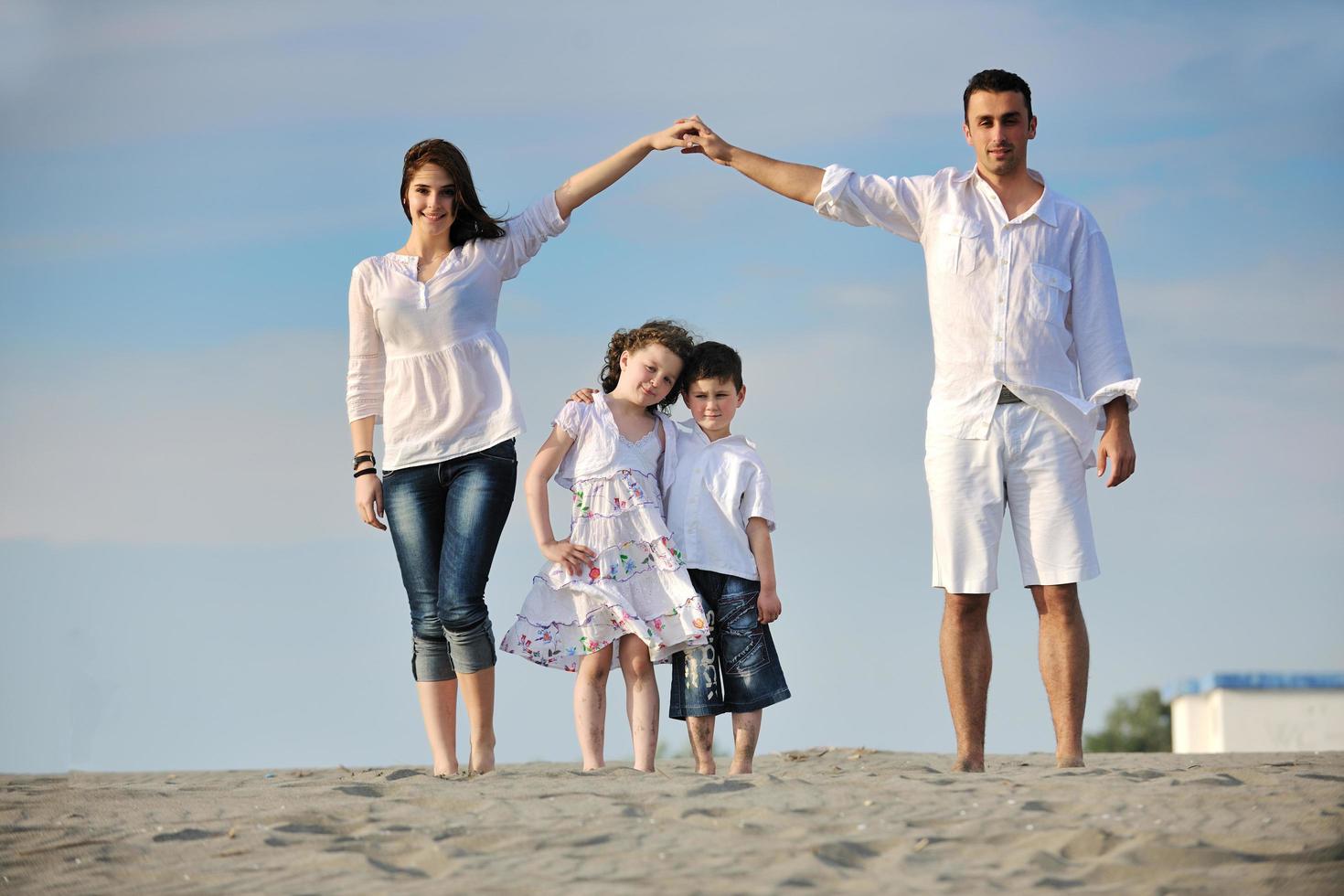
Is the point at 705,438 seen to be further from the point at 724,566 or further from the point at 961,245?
the point at 961,245

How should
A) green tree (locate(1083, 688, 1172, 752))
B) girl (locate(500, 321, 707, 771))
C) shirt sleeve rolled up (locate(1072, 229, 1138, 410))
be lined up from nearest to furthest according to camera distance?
shirt sleeve rolled up (locate(1072, 229, 1138, 410)) → girl (locate(500, 321, 707, 771)) → green tree (locate(1083, 688, 1172, 752))

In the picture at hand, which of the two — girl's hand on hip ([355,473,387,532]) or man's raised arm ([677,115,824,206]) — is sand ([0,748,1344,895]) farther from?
man's raised arm ([677,115,824,206])

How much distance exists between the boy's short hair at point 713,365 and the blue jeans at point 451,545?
2.61ft

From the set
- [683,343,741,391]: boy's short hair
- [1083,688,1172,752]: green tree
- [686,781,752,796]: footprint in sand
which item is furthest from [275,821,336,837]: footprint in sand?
[1083,688,1172,752]: green tree

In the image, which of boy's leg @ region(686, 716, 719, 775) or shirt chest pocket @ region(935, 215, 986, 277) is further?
boy's leg @ region(686, 716, 719, 775)

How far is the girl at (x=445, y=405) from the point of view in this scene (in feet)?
18.4

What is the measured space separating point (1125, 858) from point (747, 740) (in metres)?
2.22

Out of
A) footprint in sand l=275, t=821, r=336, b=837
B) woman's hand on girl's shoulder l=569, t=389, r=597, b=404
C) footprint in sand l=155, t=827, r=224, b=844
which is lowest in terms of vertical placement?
footprint in sand l=155, t=827, r=224, b=844

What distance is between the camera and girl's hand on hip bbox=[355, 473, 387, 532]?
5883 mm

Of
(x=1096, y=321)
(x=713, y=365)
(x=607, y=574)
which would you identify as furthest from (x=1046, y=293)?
(x=607, y=574)

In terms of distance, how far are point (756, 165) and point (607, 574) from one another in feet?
5.54

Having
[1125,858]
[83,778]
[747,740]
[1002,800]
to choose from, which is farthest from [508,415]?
[83,778]

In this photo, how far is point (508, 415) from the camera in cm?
566

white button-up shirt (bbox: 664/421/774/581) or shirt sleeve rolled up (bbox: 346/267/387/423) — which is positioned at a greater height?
shirt sleeve rolled up (bbox: 346/267/387/423)
